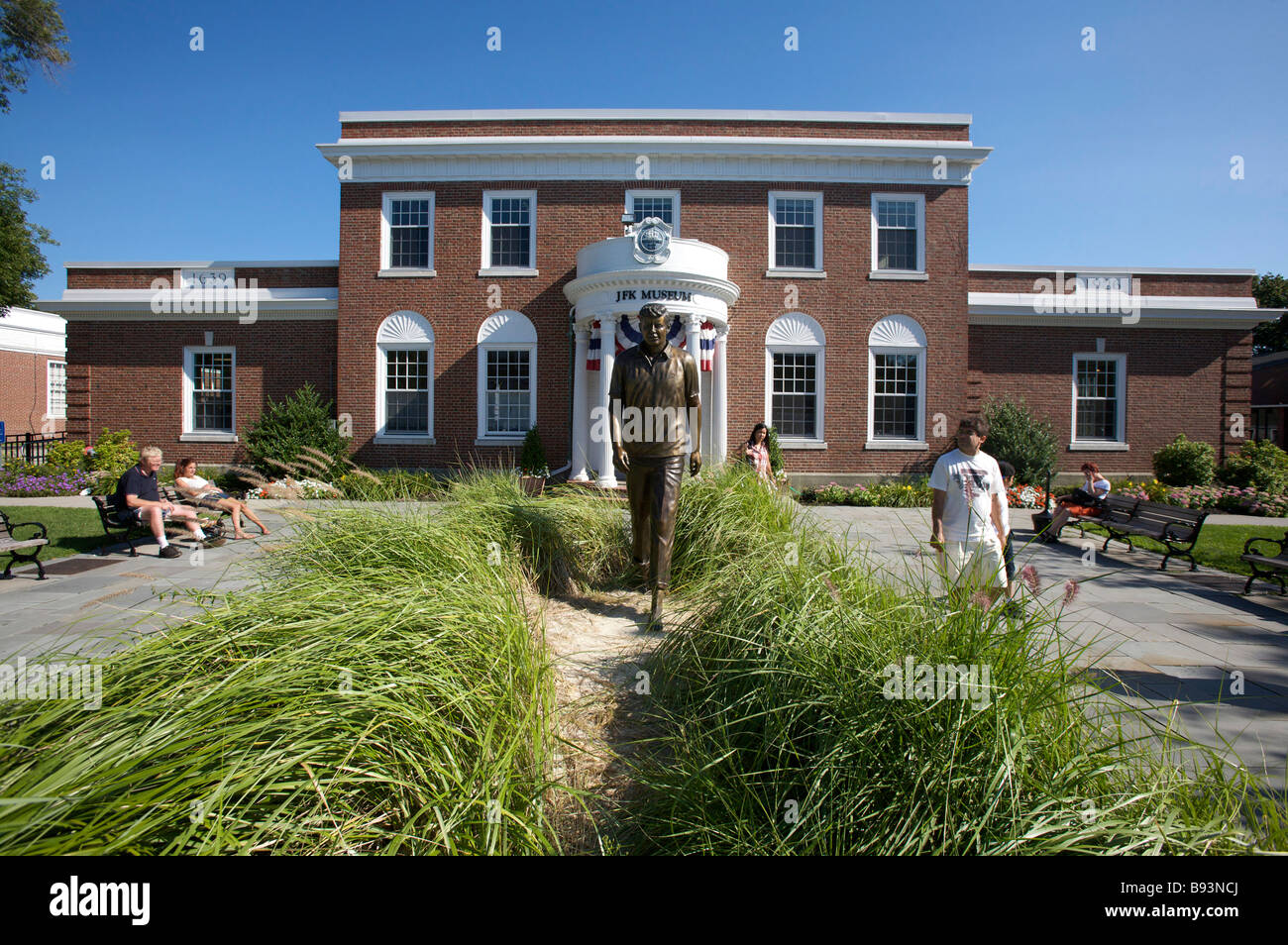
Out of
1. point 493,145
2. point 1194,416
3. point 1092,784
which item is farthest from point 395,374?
point 1194,416

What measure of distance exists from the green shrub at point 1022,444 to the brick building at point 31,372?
46.3m

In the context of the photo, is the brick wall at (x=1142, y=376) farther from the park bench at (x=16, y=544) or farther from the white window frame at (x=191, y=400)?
the white window frame at (x=191, y=400)

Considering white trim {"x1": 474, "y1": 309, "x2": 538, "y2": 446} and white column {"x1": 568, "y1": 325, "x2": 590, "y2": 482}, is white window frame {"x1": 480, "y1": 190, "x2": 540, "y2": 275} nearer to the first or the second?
white trim {"x1": 474, "y1": 309, "x2": 538, "y2": 446}

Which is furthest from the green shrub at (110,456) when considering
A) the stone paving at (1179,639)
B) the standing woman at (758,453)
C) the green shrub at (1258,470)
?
the green shrub at (1258,470)

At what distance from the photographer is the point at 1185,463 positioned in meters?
18.1

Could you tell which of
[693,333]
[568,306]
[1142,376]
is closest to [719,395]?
[693,333]

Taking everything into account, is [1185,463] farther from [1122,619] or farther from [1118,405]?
[1122,619]

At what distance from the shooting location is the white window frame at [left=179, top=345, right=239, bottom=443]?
19.3m

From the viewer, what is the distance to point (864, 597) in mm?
3342

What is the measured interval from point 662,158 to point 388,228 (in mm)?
8408

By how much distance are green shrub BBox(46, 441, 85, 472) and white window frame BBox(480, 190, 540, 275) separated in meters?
12.9

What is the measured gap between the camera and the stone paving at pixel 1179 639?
3.55 metres
